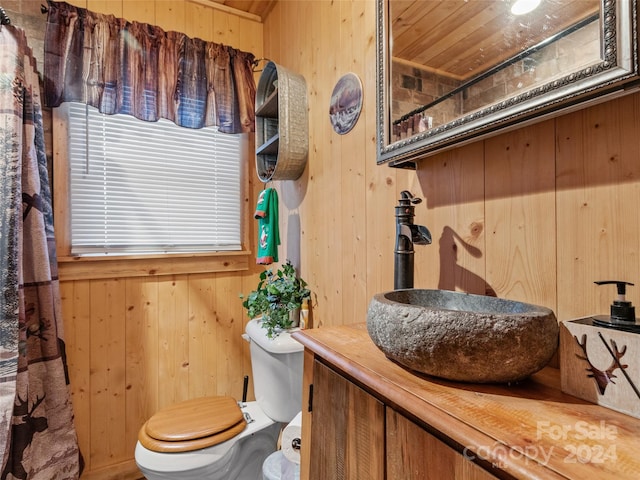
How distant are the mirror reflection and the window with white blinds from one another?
133 centimetres

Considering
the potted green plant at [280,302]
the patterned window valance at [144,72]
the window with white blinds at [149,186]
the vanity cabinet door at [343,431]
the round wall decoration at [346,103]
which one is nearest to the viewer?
the vanity cabinet door at [343,431]

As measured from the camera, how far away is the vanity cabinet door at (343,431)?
580mm

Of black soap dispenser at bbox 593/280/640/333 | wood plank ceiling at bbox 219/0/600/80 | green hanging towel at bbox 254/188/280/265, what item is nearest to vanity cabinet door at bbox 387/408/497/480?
black soap dispenser at bbox 593/280/640/333

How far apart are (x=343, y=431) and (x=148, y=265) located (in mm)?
1552

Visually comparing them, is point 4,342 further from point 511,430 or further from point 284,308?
point 511,430

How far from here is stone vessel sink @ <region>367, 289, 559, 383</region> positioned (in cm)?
48

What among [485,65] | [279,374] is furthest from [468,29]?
[279,374]

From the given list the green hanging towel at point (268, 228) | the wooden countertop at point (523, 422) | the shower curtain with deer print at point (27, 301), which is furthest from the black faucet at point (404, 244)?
the shower curtain with deer print at point (27, 301)

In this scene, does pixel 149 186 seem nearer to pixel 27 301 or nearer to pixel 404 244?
pixel 27 301

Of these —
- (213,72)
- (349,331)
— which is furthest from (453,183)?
(213,72)

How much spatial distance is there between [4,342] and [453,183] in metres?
1.74

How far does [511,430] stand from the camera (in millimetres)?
406

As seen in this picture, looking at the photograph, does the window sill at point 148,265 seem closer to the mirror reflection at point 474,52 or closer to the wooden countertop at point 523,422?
the mirror reflection at point 474,52

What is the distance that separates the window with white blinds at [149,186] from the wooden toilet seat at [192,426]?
0.84m
